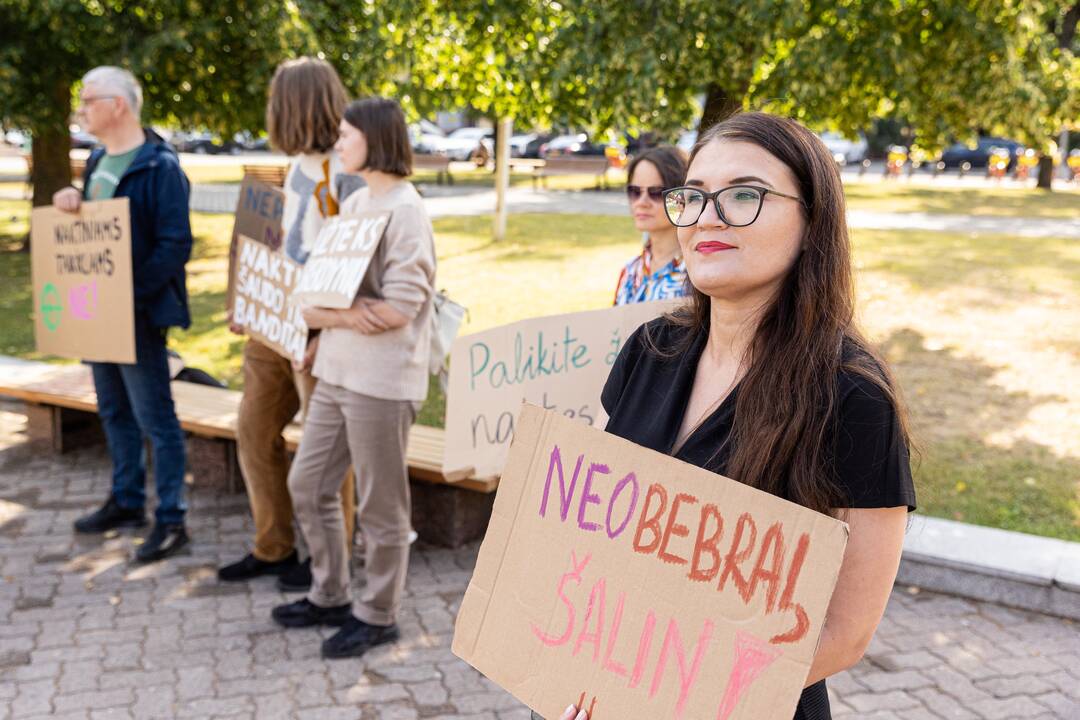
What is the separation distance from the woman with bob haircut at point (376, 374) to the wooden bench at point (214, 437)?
347mm

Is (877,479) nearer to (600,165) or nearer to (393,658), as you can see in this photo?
(393,658)

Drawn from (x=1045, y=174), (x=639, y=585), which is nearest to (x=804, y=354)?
(x=639, y=585)

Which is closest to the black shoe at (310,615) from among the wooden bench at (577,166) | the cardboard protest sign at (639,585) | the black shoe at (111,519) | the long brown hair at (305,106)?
the black shoe at (111,519)

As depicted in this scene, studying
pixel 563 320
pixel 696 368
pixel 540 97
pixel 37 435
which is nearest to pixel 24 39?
pixel 37 435

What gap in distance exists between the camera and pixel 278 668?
400cm

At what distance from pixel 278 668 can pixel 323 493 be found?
0.69 m

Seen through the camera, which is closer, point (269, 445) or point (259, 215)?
point (259, 215)

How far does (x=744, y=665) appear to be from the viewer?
155cm

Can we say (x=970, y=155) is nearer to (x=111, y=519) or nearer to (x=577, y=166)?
(x=577, y=166)

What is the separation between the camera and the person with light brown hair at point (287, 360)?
411 cm

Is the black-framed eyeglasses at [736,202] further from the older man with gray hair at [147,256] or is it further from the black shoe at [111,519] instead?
the black shoe at [111,519]

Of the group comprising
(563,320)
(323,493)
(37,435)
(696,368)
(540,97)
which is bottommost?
(37,435)

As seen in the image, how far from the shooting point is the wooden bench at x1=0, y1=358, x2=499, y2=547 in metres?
5.18

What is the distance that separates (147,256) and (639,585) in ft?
12.8
